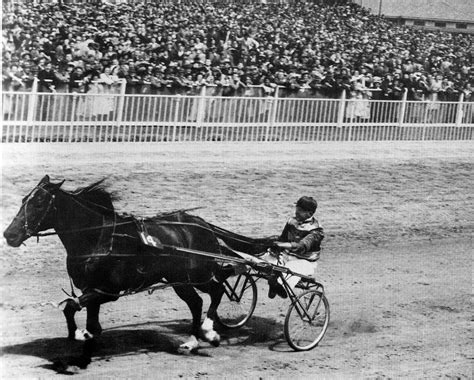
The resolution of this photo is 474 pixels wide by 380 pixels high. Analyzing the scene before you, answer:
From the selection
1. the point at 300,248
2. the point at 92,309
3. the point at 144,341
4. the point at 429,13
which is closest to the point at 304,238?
the point at 300,248

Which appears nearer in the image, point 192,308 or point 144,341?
point 192,308

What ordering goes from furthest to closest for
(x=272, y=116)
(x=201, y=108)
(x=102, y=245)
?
(x=272, y=116) → (x=201, y=108) → (x=102, y=245)

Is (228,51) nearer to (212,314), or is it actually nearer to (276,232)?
(276,232)

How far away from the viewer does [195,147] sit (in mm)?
14922

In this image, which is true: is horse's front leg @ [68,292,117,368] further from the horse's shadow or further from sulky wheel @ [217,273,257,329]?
sulky wheel @ [217,273,257,329]

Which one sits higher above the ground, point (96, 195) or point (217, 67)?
point (217, 67)

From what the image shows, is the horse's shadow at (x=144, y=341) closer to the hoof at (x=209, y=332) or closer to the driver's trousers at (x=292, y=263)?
the hoof at (x=209, y=332)

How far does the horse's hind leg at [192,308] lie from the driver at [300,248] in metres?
0.72

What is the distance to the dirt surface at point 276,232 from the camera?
6.81 metres

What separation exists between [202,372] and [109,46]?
1104 cm

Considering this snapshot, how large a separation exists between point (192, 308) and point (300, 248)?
Result: 3.71ft

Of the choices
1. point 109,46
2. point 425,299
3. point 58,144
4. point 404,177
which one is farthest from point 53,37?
point 425,299

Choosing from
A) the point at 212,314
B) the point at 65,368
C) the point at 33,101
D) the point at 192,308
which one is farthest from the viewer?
the point at 33,101

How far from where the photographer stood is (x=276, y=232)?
11.8 m
